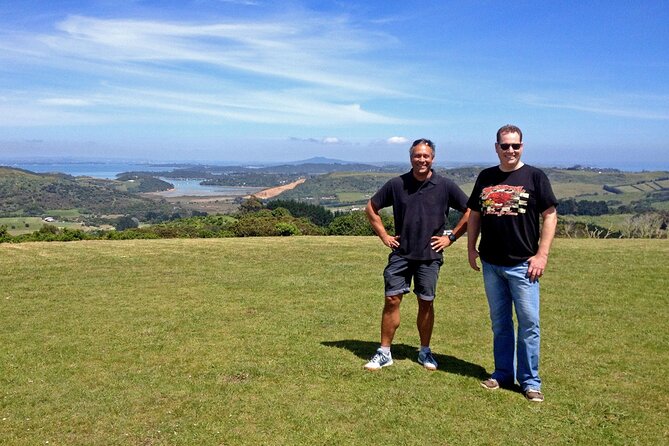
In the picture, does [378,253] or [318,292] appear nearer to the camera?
[318,292]

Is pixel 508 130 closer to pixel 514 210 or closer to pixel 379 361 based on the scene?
Answer: pixel 514 210

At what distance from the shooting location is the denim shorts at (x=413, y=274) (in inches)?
239

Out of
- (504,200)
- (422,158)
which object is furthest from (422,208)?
(504,200)

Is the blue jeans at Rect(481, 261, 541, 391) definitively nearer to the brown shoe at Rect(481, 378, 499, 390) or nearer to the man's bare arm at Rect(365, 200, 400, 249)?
the brown shoe at Rect(481, 378, 499, 390)

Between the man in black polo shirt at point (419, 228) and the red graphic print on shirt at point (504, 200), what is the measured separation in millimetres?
583

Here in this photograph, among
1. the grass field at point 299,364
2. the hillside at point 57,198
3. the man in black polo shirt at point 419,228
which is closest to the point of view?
the grass field at point 299,364

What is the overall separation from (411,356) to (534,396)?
181 centimetres

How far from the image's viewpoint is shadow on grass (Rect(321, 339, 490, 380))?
20.3 ft

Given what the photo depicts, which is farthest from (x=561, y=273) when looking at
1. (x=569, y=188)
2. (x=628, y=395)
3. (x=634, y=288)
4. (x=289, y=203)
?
(x=569, y=188)

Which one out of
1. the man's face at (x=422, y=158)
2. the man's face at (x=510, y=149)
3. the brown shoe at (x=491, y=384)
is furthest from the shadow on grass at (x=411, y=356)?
the man's face at (x=510, y=149)

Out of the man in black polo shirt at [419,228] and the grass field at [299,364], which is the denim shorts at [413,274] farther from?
the grass field at [299,364]

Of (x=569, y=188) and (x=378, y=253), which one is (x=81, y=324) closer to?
(x=378, y=253)

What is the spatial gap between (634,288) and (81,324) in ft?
36.8

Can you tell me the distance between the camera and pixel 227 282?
41.1ft
